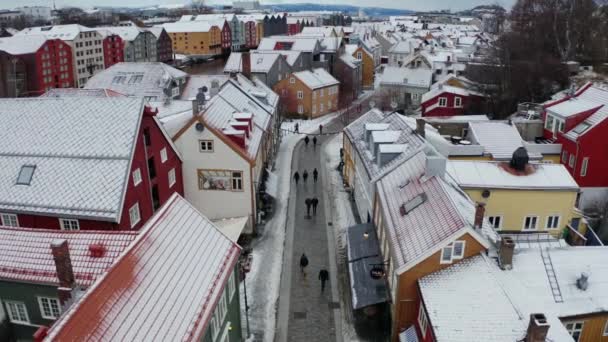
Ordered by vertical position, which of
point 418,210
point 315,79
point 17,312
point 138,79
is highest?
point 138,79

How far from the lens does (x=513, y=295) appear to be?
72.0ft

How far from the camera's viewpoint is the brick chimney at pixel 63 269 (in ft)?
57.8

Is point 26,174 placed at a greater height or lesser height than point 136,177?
greater

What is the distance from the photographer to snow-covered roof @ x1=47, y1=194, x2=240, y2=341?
15820 millimetres

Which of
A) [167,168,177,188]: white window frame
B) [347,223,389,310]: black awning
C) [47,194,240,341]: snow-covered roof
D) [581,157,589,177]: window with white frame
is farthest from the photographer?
[581,157,589,177]: window with white frame

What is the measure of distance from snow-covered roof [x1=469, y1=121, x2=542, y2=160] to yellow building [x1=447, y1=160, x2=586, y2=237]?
20.5 ft

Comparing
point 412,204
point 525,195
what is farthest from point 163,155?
point 525,195

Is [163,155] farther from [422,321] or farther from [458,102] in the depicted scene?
[458,102]

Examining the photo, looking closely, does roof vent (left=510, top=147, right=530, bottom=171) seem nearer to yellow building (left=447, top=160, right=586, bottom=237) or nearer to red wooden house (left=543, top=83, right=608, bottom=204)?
yellow building (left=447, top=160, right=586, bottom=237)

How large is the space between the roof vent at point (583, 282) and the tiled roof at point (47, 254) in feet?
68.2

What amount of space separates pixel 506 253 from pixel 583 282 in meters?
3.63

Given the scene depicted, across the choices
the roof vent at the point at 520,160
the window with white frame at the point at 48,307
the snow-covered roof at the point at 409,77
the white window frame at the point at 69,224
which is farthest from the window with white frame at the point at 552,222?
the snow-covered roof at the point at 409,77

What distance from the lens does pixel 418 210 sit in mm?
27844

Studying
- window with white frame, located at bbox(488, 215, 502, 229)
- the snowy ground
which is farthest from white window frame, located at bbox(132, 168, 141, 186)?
window with white frame, located at bbox(488, 215, 502, 229)
